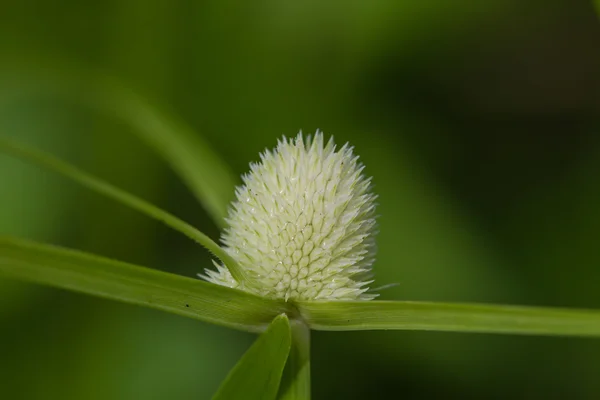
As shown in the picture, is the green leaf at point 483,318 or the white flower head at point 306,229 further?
the white flower head at point 306,229

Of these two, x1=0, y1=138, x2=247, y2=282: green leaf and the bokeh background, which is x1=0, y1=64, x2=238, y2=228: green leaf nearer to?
the bokeh background

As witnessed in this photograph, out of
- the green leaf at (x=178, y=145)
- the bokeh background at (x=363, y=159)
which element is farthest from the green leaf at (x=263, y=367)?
the bokeh background at (x=363, y=159)

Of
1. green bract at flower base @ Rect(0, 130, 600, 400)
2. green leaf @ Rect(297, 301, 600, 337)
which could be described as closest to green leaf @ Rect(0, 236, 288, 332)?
green bract at flower base @ Rect(0, 130, 600, 400)

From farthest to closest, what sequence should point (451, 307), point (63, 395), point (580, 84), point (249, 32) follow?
point (580, 84) < point (249, 32) < point (63, 395) < point (451, 307)

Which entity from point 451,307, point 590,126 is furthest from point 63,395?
point 590,126

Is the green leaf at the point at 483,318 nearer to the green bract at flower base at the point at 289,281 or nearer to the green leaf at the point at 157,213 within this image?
the green bract at flower base at the point at 289,281

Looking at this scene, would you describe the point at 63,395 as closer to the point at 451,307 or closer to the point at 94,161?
the point at 94,161

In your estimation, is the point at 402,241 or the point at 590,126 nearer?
the point at 402,241

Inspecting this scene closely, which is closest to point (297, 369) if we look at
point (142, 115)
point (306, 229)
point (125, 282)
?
point (306, 229)
